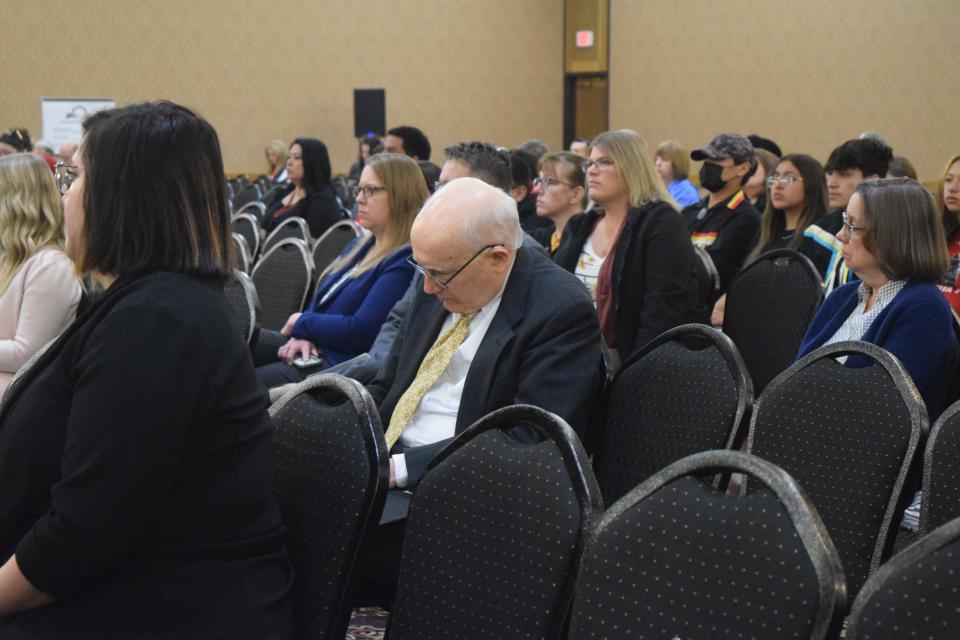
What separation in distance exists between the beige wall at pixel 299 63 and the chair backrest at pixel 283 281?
28.8 ft

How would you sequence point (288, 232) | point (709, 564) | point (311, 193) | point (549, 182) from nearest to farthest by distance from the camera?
point (709, 564) < point (549, 182) < point (288, 232) < point (311, 193)

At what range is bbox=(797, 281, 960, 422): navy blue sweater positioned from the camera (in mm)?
2779

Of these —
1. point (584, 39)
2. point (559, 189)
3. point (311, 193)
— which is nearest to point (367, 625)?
point (559, 189)

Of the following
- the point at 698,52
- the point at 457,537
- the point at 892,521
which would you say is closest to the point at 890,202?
the point at 892,521

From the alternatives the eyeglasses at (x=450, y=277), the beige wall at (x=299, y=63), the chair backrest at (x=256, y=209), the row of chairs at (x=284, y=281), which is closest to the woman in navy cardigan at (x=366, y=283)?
the row of chairs at (x=284, y=281)

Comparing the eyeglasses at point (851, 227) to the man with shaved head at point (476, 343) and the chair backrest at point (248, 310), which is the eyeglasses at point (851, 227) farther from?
the chair backrest at point (248, 310)

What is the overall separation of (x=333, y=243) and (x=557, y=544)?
4.41 metres

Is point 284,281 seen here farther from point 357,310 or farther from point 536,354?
point 536,354

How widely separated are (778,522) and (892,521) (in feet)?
3.13

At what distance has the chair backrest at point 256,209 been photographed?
27.4 ft

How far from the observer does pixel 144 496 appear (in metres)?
1.60

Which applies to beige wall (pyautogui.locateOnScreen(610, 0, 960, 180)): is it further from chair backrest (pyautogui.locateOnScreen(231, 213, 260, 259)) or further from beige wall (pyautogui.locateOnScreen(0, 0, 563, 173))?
chair backrest (pyautogui.locateOnScreen(231, 213, 260, 259))

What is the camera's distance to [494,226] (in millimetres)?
2445

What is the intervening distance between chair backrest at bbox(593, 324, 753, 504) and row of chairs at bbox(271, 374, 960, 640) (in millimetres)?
666
